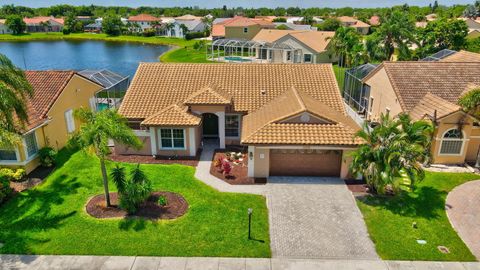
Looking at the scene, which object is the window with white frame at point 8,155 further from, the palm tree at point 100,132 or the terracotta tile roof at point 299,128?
the terracotta tile roof at point 299,128

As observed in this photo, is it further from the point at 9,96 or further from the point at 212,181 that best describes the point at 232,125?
the point at 9,96

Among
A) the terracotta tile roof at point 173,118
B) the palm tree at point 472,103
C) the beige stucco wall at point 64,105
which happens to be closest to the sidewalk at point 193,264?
the terracotta tile roof at point 173,118

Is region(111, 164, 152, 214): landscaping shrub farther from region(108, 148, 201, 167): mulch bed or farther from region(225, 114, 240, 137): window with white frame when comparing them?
region(225, 114, 240, 137): window with white frame

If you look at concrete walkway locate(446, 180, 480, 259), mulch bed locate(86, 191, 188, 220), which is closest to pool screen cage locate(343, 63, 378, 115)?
concrete walkway locate(446, 180, 480, 259)

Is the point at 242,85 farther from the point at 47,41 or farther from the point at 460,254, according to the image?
the point at 47,41

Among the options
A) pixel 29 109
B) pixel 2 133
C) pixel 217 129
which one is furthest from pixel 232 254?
pixel 29 109
